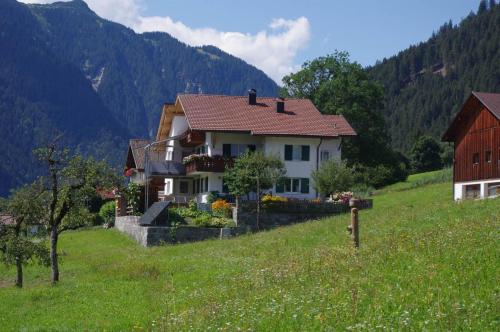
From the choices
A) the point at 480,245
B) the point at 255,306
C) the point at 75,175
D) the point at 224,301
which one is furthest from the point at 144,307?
the point at 75,175

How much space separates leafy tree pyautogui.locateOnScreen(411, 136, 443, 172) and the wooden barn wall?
66.2 metres

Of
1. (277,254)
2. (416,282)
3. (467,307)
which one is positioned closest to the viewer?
(467,307)

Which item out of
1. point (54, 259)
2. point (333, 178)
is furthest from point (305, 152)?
point (54, 259)

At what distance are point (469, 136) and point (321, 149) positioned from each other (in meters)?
14.6

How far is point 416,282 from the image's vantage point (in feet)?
42.0

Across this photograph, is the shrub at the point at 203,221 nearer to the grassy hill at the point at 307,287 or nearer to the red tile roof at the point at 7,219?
the grassy hill at the point at 307,287

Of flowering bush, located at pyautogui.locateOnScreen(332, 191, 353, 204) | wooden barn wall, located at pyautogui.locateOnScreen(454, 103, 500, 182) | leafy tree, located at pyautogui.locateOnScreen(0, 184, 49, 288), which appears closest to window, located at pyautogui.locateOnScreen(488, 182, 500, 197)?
wooden barn wall, located at pyautogui.locateOnScreen(454, 103, 500, 182)

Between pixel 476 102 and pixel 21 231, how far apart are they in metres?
29.4

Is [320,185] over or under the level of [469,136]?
under

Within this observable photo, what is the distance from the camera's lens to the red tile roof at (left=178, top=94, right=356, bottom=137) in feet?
174

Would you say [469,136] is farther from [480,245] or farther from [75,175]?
[480,245]

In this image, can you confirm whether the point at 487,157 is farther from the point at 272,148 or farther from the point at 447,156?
the point at 447,156

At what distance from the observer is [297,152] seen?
179 ft

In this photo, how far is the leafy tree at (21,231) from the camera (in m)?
24.5
